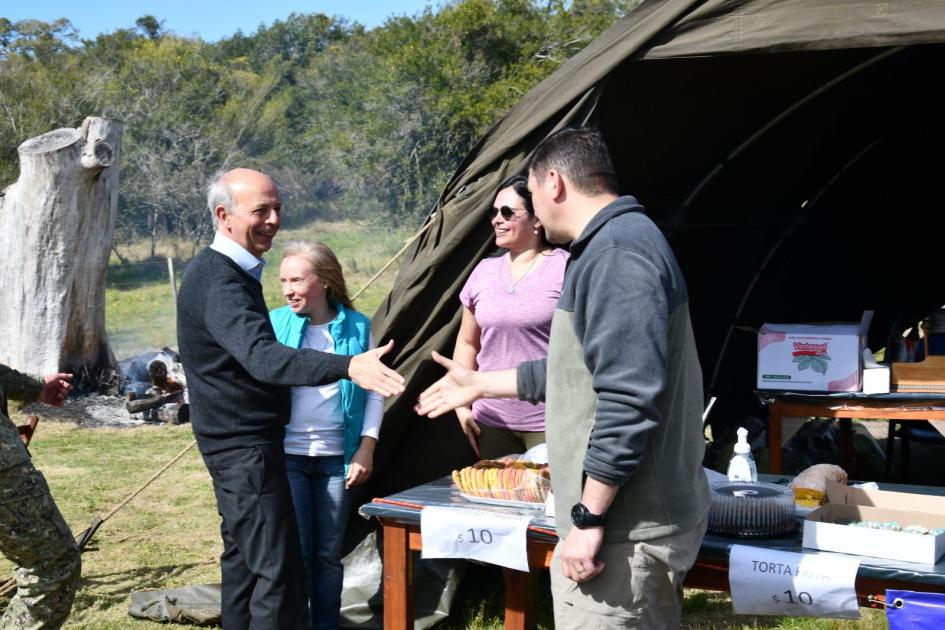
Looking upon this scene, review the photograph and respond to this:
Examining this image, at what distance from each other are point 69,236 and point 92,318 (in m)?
0.74

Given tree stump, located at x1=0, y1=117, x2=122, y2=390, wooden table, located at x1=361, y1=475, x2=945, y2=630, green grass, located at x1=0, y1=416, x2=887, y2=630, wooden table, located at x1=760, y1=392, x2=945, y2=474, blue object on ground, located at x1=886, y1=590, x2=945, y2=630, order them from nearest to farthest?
blue object on ground, located at x1=886, y1=590, x2=945, y2=630, wooden table, located at x1=361, y1=475, x2=945, y2=630, green grass, located at x1=0, y1=416, x2=887, y2=630, wooden table, located at x1=760, y1=392, x2=945, y2=474, tree stump, located at x1=0, y1=117, x2=122, y2=390

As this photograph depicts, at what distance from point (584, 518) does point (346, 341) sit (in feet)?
5.39

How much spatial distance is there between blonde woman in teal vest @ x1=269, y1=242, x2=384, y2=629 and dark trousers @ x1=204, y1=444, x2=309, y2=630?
33 centimetres

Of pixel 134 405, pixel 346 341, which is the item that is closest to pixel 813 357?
pixel 346 341

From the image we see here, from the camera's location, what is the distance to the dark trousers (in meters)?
3.17

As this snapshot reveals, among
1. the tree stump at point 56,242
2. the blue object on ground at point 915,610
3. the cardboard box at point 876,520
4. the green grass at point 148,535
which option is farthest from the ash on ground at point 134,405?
the blue object on ground at point 915,610

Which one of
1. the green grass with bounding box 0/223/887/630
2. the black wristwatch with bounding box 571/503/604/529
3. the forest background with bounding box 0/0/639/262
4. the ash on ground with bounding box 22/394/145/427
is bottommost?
the green grass with bounding box 0/223/887/630

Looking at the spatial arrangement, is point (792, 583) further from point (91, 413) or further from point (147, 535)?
point (91, 413)

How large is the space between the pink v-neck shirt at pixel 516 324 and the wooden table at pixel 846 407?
5.58 feet

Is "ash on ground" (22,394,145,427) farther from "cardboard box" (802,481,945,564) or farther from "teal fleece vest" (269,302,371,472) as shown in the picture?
"cardboard box" (802,481,945,564)

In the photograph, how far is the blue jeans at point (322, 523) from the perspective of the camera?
3629 mm

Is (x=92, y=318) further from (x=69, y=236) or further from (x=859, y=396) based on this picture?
(x=859, y=396)

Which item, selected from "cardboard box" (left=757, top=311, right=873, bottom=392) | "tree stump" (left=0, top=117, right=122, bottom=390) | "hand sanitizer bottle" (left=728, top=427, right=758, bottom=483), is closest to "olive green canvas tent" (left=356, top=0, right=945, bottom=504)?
"cardboard box" (left=757, top=311, right=873, bottom=392)

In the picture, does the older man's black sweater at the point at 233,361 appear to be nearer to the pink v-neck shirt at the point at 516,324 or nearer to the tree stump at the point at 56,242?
the pink v-neck shirt at the point at 516,324
